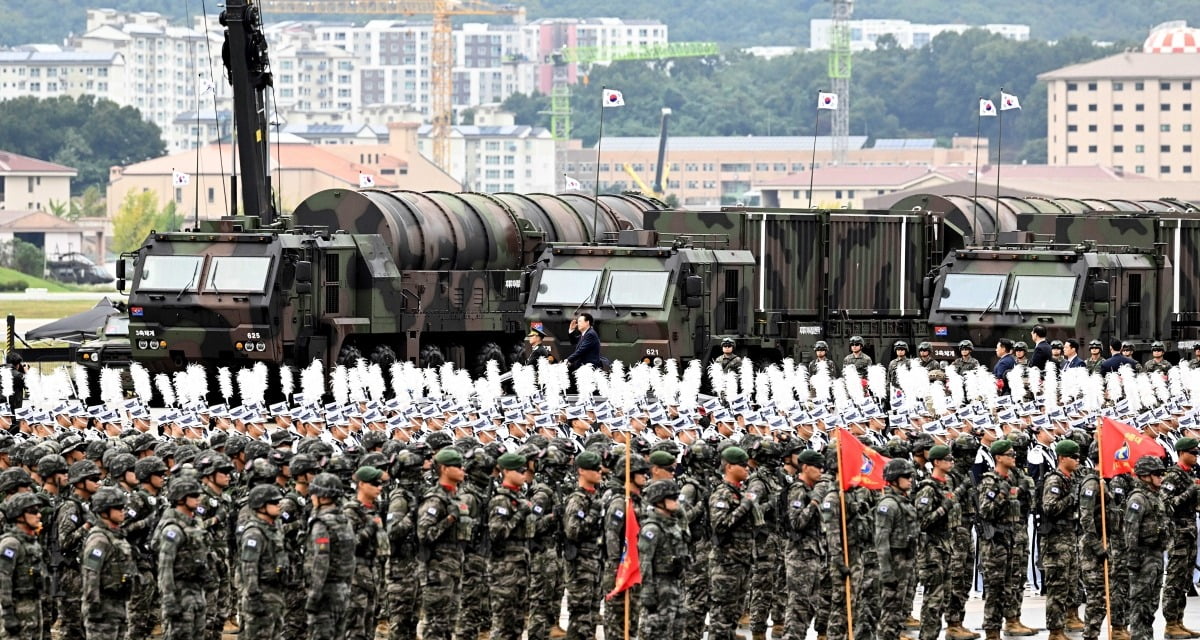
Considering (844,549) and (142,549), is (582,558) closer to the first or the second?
(844,549)

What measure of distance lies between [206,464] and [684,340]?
12.1 metres

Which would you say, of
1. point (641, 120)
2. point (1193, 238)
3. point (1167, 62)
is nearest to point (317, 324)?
point (1193, 238)

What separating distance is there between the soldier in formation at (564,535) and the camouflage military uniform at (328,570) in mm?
12

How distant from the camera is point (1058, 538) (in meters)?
17.0

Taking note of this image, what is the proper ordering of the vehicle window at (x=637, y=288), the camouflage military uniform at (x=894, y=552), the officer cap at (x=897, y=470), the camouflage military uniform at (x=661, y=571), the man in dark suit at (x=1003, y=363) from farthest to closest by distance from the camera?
the vehicle window at (x=637, y=288), the man in dark suit at (x=1003, y=363), the officer cap at (x=897, y=470), the camouflage military uniform at (x=894, y=552), the camouflage military uniform at (x=661, y=571)

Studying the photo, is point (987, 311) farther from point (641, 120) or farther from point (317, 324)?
point (641, 120)

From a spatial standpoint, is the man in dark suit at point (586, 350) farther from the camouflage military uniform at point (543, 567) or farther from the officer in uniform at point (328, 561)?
the officer in uniform at point (328, 561)

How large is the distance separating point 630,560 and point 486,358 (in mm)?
17383

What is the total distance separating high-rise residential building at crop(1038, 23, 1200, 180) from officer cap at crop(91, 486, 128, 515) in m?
136

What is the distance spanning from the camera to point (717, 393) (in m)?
23.9

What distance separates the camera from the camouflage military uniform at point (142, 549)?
14914mm

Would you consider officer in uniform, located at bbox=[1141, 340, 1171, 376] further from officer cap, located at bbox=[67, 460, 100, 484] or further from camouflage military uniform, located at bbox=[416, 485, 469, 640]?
officer cap, located at bbox=[67, 460, 100, 484]

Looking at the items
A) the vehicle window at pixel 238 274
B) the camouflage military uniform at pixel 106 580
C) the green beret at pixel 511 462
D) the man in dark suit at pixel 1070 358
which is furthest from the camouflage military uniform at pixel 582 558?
the vehicle window at pixel 238 274

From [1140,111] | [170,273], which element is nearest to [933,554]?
[170,273]
